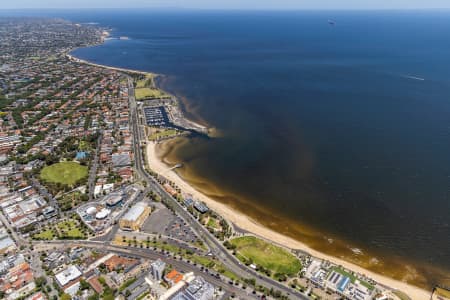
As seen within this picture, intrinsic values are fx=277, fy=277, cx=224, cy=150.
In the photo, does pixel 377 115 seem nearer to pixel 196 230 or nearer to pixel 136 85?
pixel 196 230

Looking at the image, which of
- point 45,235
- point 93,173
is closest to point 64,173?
point 93,173

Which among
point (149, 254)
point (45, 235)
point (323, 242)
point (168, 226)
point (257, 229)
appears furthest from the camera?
point (257, 229)

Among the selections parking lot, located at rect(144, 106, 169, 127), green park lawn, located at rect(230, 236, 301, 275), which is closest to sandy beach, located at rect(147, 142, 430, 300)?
green park lawn, located at rect(230, 236, 301, 275)

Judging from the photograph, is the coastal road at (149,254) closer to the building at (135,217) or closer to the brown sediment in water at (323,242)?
the building at (135,217)

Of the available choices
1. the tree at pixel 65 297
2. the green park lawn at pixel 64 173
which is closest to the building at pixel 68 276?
the tree at pixel 65 297

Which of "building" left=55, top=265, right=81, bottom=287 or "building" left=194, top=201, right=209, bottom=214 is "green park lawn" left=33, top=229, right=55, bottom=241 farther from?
"building" left=194, top=201, right=209, bottom=214

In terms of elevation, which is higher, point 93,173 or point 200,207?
point 93,173

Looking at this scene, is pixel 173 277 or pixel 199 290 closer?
pixel 199 290

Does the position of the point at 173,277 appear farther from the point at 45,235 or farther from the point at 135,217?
the point at 45,235
